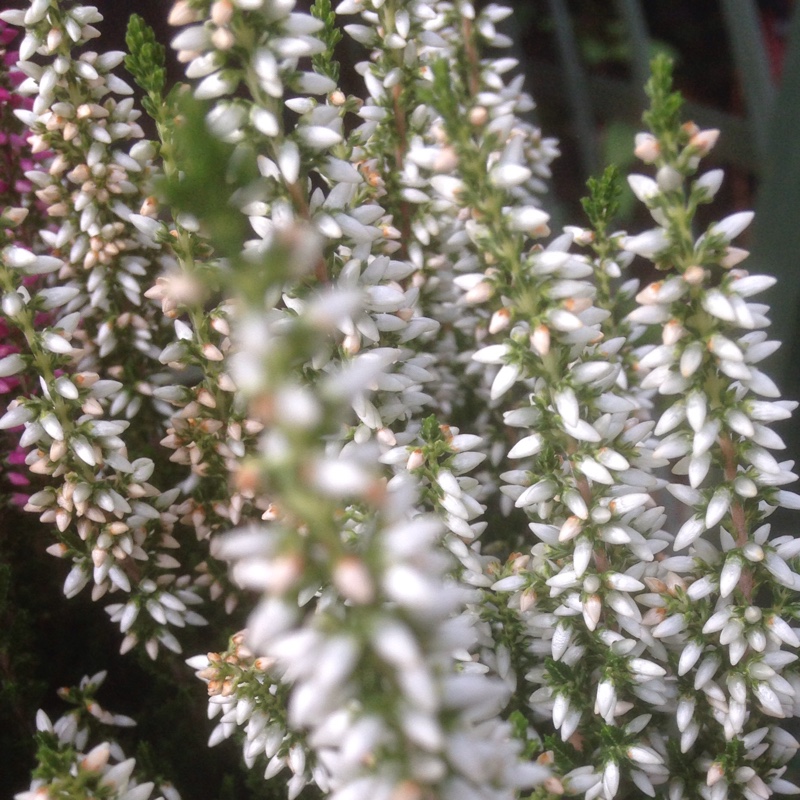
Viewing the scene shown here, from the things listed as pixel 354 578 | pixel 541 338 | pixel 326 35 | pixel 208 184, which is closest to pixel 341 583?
pixel 354 578

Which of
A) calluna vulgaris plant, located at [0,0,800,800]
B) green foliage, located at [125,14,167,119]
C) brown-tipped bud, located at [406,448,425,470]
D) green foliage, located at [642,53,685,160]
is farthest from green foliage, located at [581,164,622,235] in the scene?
green foliage, located at [125,14,167,119]

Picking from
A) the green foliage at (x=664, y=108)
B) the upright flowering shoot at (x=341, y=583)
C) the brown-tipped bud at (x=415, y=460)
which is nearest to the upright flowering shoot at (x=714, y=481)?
the green foliage at (x=664, y=108)

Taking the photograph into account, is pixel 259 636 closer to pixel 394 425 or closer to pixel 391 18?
pixel 394 425

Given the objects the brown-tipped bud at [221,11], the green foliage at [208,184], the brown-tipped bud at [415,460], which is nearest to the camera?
the green foliage at [208,184]

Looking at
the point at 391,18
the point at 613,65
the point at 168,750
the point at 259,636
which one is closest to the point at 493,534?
the point at 168,750

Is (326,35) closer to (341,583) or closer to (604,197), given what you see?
(604,197)

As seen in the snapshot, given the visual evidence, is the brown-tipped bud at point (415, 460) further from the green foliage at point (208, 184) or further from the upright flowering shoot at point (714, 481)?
the green foliage at point (208, 184)

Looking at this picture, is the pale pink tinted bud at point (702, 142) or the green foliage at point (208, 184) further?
the pale pink tinted bud at point (702, 142)

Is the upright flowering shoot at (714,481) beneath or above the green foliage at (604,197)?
beneath
